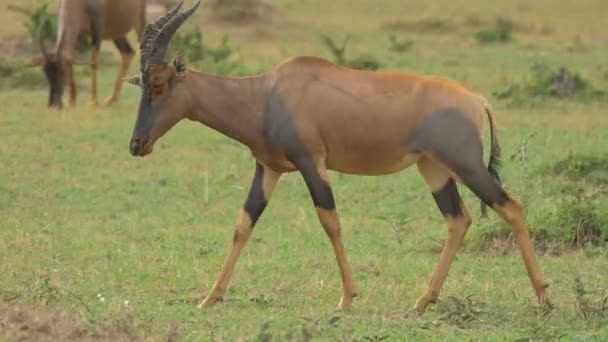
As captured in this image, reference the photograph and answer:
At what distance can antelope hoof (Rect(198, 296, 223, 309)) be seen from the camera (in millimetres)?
8508

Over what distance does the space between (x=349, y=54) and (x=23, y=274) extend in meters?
11.4

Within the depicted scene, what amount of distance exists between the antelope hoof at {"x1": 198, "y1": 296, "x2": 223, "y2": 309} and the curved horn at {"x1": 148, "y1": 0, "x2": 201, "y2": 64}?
1.40 m

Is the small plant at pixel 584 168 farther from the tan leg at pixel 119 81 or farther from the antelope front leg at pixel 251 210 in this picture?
the tan leg at pixel 119 81

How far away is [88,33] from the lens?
17.0 meters

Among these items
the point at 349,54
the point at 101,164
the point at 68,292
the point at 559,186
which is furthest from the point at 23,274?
the point at 349,54

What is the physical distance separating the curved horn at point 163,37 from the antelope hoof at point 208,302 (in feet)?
4.59

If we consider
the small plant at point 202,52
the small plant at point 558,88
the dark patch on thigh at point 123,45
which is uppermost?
the dark patch on thigh at point 123,45

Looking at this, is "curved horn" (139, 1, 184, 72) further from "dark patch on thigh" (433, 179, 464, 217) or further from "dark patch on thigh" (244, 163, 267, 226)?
"dark patch on thigh" (433, 179, 464, 217)

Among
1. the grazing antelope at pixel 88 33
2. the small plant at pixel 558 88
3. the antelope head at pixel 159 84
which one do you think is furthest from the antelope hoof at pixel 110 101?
the antelope head at pixel 159 84

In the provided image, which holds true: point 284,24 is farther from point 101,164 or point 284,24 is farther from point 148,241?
point 148,241

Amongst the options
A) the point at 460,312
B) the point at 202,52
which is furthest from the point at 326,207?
the point at 202,52

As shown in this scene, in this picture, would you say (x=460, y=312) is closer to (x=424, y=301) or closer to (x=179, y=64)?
(x=424, y=301)

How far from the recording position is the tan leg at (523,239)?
334 inches

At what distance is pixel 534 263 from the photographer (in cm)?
854
